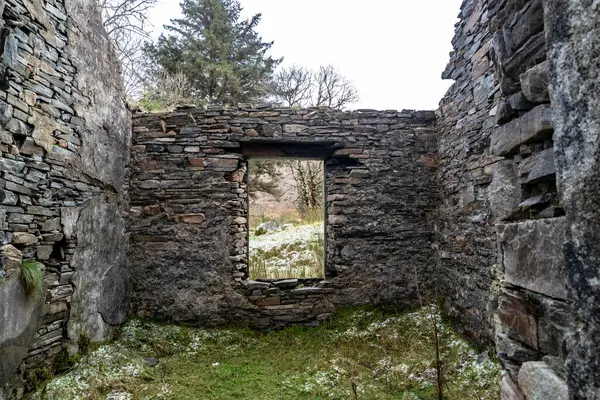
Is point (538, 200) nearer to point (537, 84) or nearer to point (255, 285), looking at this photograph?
point (537, 84)

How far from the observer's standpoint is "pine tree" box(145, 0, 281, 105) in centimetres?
1171

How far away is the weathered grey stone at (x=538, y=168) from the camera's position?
1072 millimetres

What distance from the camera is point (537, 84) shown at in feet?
3.61

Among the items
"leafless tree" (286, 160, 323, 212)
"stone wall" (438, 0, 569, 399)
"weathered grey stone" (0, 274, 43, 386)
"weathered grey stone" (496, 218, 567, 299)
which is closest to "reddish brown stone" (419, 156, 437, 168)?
"stone wall" (438, 0, 569, 399)

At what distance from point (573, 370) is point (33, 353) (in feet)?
12.1

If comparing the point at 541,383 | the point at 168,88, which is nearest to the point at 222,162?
the point at 541,383

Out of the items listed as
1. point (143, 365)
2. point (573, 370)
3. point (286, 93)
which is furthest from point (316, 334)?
point (286, 93)

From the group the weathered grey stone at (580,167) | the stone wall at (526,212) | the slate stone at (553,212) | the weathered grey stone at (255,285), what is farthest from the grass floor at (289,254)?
the weathered grey stone at (580,167)

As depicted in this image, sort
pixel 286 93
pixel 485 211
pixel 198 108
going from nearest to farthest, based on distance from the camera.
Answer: pixel 485 211 → pixel 198 108 → pixel 286 93

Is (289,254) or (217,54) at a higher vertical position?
(217,54)

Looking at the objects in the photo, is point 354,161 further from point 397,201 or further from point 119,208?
point 119,208

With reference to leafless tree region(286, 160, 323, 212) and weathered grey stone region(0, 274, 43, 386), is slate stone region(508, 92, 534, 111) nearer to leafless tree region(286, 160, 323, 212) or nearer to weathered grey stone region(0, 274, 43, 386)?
weathered grey stone region(0, 274, 43, 386)

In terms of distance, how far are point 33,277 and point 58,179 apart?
0.91 m

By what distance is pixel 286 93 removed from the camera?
13562mm
